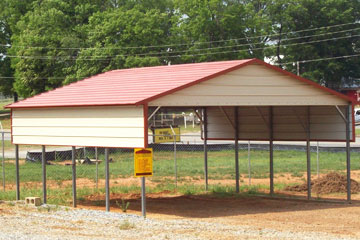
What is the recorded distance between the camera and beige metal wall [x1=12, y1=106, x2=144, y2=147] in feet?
49.2

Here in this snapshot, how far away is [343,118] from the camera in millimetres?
18938

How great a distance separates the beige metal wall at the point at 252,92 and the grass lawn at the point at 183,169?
518cm

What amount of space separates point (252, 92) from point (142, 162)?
12.3 feet

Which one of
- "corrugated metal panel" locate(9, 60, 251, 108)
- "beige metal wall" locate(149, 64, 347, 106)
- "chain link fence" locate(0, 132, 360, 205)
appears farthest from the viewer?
"chain link fence" locate(0, 132, 360, 205)

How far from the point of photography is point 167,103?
1516 cm

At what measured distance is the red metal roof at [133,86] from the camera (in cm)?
Answer: 1544

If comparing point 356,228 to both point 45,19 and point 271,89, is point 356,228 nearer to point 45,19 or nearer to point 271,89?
point 271,89

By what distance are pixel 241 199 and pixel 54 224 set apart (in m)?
7.40

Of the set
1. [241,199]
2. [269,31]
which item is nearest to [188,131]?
[269,31]

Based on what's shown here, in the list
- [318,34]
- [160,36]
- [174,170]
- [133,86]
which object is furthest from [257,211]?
[318,34]

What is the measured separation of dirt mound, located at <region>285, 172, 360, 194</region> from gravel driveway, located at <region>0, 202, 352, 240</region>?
847 centimetres

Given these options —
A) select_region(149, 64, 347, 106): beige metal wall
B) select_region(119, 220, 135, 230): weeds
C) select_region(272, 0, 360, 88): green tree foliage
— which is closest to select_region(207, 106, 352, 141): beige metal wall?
select_region(149, 64, 347, 106): beige metal wall

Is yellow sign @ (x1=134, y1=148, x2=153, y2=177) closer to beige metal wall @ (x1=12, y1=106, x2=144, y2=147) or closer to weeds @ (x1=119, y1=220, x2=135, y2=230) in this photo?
beige metal wall @ (x1=12, y1=106, x2=144, y2=147)

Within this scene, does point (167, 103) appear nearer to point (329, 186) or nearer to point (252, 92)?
point (252, 92)
